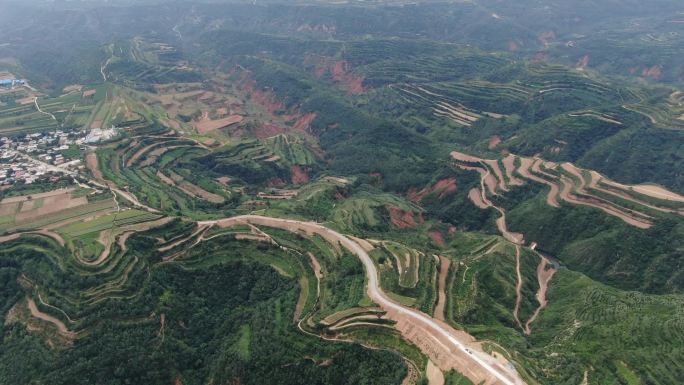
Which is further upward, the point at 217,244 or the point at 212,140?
the point at 217,244

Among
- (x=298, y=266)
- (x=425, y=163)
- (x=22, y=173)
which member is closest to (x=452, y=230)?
(x=425, y=163)

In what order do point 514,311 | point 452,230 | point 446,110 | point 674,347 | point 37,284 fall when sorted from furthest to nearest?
point 446,110
point 452,230
point 514,311
point 37,284
point 674,347

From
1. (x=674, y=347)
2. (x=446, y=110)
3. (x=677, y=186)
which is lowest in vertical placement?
(x=446, y=110)

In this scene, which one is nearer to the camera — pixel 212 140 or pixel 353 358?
pixel 353 358

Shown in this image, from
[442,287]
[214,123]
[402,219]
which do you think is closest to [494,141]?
[402,219]

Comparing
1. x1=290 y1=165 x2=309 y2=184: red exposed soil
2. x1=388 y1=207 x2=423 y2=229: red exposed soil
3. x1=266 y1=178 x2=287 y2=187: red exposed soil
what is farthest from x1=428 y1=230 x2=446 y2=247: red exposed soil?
x1=266 y1=178 x2=287 y2=187: red exposed soil

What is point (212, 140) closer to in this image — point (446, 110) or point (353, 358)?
point (446, 110)

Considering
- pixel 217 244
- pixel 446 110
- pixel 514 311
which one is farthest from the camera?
pixel 446 110

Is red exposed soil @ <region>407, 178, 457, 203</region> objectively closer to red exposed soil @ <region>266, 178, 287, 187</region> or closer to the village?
red exposed soil @ <region>266, 178, 287, 187</region>
